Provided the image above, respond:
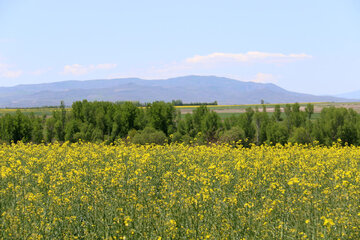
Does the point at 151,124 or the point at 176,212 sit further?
the point at 151,124

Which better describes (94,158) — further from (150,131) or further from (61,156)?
(150,131)

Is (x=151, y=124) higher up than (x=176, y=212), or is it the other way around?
(x=176, y=212)

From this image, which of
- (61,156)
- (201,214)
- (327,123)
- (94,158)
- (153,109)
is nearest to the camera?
(201,214)

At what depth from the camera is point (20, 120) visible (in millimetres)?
55094

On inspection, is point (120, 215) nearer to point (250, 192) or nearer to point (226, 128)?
point (250, 192)

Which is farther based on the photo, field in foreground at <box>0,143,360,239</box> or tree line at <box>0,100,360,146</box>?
tree line at <box>0,100,360,146</box>

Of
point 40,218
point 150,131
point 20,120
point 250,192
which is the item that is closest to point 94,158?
point 40,218

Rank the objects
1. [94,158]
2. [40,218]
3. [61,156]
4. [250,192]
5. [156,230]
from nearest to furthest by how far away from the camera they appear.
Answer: [156,230], [40,218], [250,192], [94,158], [61,156]

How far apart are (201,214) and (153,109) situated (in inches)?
1825

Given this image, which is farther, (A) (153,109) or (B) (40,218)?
(A) (153,109)

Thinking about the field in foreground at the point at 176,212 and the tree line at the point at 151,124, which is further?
the tree line at the point at 151,124

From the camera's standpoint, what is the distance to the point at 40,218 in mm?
7906

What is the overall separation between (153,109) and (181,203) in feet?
151

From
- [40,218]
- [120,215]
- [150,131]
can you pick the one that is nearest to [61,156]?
[40,218]
